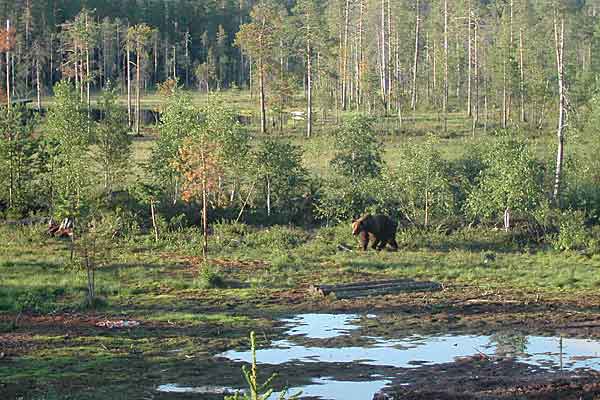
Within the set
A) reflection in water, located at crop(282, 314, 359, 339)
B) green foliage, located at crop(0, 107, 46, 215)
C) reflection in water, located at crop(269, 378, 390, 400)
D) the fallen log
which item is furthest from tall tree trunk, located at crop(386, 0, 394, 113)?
reflection in water, located at crop(269, 378, 390, 400)

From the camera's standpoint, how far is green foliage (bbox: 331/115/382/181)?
120 feet

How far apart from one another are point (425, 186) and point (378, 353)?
16982 millimetres

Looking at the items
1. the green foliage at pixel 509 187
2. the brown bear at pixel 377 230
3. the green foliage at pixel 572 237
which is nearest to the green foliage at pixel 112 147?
the brown bear at pixel 377 230

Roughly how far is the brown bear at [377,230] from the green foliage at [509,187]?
3.73 metres

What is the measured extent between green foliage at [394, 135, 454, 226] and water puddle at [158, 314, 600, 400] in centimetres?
1452

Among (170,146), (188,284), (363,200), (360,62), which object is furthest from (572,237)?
(360,62)

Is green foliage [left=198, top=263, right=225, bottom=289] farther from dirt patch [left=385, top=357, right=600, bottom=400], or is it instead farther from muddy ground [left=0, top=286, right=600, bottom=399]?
dirt patch [left=385, top=357, right=600, bottom=400]

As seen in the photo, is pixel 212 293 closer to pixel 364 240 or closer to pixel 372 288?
pixel 372 288

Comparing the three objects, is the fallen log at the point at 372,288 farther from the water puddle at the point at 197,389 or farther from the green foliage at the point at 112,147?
the green foliage at the point at 112,147

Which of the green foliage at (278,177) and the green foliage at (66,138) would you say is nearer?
the green foliage at (66,138)

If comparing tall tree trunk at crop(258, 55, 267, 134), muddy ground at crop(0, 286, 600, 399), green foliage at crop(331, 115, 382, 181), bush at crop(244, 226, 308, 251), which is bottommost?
muddy ground at crop(0, 286, 600, 399)

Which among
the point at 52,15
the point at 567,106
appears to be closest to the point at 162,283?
the point at 567,106

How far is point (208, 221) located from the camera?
34531 millimetres

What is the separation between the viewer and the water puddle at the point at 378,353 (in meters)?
15.0
